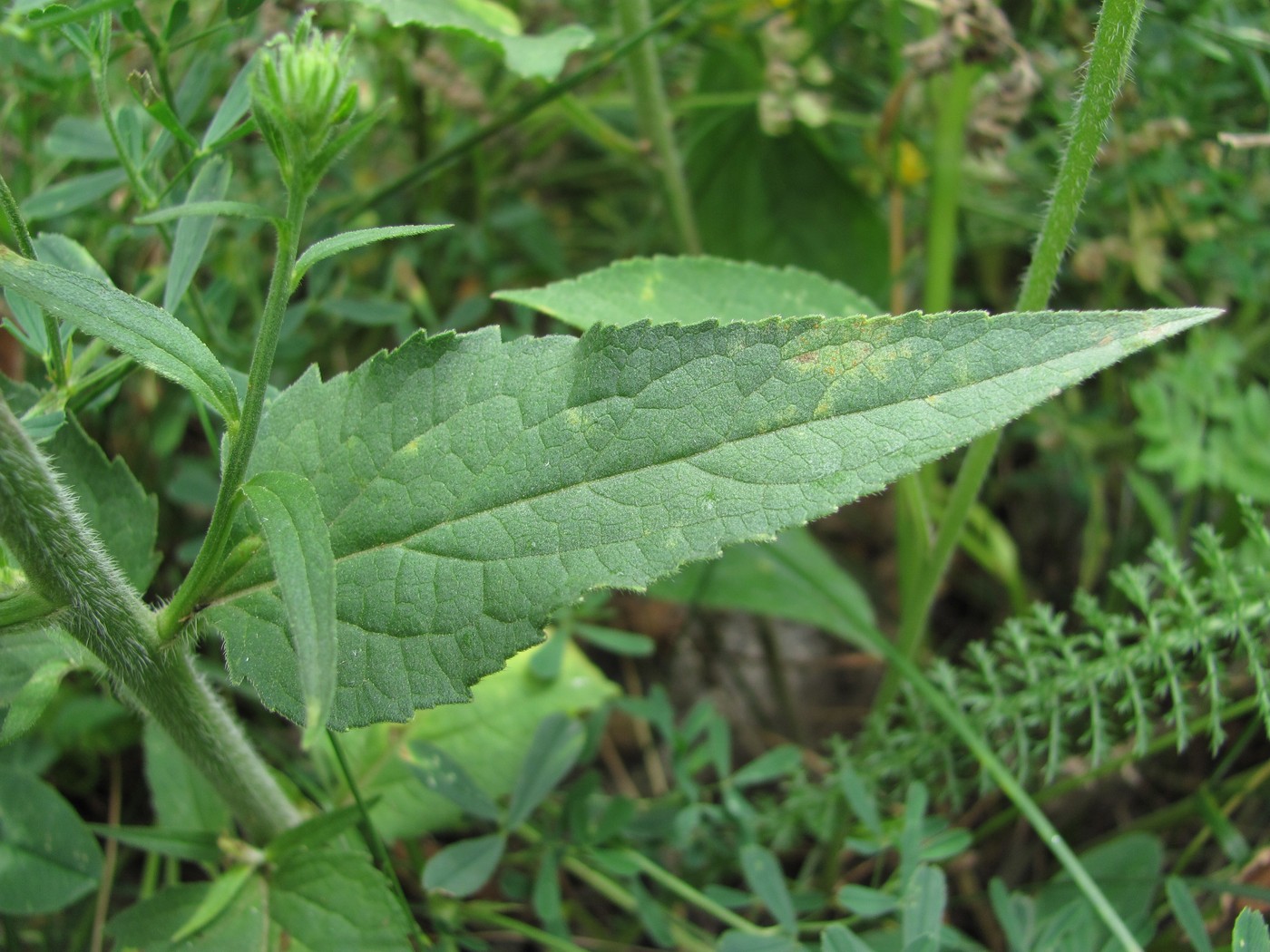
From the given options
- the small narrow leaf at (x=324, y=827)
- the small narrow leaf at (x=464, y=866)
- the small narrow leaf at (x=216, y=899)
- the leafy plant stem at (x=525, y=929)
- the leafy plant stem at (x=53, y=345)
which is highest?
the leafy plant stem at (x=53, y=345)

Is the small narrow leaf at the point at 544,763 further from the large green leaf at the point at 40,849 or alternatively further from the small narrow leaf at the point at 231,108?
the small narrow leaf at the point at 231,108

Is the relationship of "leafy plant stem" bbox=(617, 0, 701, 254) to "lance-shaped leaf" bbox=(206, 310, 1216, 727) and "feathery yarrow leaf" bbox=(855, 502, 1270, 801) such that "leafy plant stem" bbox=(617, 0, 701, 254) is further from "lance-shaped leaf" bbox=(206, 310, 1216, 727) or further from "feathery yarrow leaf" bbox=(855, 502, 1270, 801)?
"lance-shaped leaf" bbox=(206, 310, 1216, 727)

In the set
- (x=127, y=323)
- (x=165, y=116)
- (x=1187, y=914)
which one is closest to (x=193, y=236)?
(x=165, y=116)

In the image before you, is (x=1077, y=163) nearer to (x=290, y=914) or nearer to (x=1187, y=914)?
(x=1187, y=914)

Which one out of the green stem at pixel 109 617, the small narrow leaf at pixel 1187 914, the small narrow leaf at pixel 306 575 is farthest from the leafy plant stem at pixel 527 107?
the small narrow leaf at pixel 1187 914

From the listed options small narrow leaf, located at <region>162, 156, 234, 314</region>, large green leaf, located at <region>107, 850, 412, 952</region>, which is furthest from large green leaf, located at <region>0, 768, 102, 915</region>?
small narrow leaf, located at <region>162, 156, 234, 314</region>
